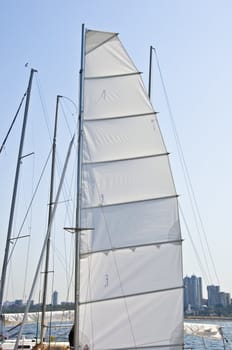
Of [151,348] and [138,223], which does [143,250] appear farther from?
[151,348]

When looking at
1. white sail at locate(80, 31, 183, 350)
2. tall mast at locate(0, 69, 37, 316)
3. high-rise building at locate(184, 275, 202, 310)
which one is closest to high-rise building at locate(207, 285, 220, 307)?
high-rise building at locate(184, 275, 202, 310)

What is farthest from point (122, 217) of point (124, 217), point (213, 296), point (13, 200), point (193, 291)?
point (193, 291)

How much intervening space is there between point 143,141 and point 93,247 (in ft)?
14.7

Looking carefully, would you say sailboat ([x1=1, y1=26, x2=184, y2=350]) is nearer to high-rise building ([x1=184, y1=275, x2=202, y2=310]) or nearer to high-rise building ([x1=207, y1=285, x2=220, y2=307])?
high-rise building ([x1=207, y1=285, x2=220, y2=307])

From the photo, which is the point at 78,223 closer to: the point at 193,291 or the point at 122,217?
the point at 122,217

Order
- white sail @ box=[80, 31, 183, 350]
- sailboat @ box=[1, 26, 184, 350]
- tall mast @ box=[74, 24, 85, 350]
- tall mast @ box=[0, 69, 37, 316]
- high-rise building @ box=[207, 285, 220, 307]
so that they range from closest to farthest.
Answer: tall mast @ box=[74, 24, 85, 350]
sailboat @ box=[1, 26, 184, 350]
white sail @ box=[80, 31, 183, 350]
tall mast @ box=[0, 69, 37, 316]
high-rise building @ box=[207, 285, 220, 307]

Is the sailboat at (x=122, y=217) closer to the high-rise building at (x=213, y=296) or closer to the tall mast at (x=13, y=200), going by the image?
the tall mast at (x=13, y=200)

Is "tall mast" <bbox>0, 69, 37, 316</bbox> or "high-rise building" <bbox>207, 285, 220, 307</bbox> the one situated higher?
"high-rise building" <bbox>207, 285, 220, 307</bbox>

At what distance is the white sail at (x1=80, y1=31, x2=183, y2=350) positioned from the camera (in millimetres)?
19062

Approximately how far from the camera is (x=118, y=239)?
64.8 ft

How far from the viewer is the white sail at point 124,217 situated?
19.1 meters

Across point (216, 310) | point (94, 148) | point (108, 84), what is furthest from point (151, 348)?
point (216, 310)

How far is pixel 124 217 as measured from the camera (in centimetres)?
2002

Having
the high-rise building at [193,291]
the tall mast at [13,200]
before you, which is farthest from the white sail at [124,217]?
the high-rise building at [193,291]
